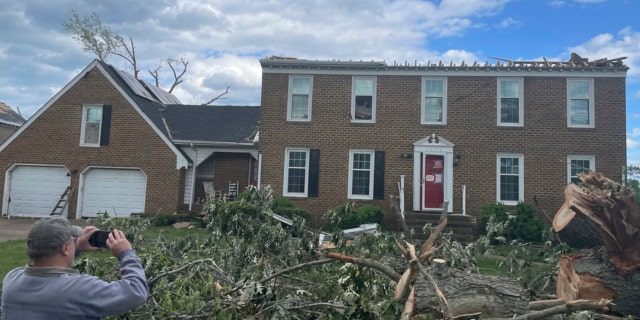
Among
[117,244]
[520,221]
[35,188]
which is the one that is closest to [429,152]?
[520,221]

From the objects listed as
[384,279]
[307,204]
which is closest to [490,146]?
[307,204]

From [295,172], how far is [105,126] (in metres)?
7.00

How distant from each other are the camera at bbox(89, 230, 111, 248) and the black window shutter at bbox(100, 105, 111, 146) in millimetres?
14442

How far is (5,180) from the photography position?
1570cm

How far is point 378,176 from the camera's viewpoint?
1394cm

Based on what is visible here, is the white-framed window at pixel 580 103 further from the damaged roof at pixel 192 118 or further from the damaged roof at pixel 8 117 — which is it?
the damaged roof at pixel 8 117

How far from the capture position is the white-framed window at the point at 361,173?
46.0 feet

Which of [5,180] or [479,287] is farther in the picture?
[5,180]

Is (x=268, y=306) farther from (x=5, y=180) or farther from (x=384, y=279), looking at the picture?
(x=5, y=180)

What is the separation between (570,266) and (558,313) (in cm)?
187

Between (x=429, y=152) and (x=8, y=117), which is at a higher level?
(x=8, y=117)

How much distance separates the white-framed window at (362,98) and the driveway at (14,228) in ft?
29.5

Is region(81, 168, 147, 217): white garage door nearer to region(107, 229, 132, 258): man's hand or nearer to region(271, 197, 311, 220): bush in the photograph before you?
region(271, 197, 311, 220): bush

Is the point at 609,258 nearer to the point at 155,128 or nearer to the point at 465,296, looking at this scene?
the point at 465,296
